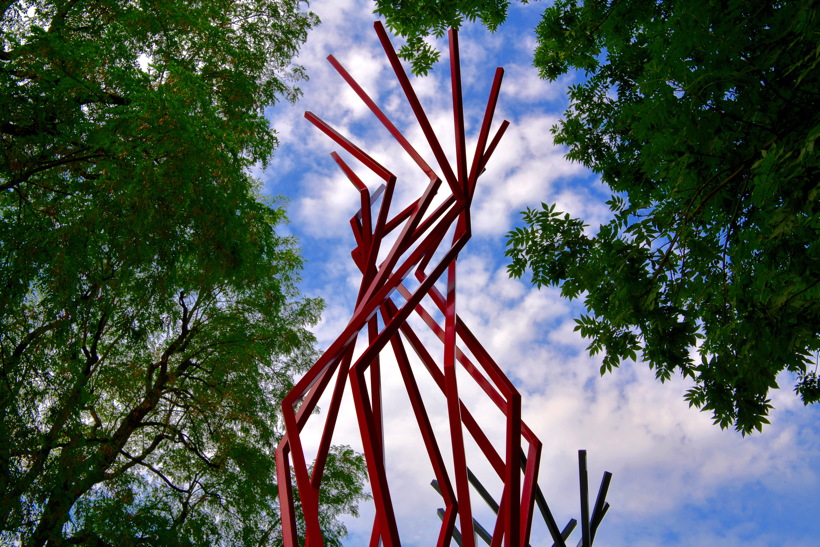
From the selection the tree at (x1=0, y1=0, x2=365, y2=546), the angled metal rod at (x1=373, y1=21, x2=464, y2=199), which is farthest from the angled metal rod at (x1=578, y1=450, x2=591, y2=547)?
the tree at (x1=0, y1=0, x2=365, y2=546)

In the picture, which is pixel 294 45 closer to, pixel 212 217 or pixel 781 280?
pixel 212 217

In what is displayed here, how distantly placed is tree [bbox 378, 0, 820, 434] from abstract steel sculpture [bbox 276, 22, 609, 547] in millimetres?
763

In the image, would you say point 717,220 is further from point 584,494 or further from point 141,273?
point 141,273

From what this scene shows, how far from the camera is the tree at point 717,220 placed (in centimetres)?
257

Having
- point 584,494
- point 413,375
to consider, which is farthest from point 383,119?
point 584,494

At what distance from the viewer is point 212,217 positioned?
5680 millimetres

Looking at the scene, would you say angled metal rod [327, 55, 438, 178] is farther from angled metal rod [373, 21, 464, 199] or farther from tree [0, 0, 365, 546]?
tree [0, 0, 365, 546]

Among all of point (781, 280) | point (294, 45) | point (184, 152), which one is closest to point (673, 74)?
point (781, 280)

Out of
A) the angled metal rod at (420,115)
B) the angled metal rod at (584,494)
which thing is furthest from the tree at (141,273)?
the angled metal rod at (584,494)

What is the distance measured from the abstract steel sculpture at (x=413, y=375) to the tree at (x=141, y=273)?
2.41 m

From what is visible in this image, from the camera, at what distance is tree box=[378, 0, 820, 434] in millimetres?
2570

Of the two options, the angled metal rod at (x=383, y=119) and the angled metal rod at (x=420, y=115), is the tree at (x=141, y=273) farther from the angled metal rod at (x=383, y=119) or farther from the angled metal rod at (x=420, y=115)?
the angled metal rod at (x=420, y=115)

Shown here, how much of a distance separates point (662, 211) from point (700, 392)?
96 centimetres

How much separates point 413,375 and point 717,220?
75.7 inches
